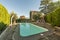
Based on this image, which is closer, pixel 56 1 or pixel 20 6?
pixel 20 6

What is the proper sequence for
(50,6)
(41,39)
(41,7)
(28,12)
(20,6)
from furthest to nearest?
(41,7), (50,6), (28,12), (20,6), (41,39)

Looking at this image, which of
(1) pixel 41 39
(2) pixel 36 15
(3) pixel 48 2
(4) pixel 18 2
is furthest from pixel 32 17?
(1) pixel 41 39

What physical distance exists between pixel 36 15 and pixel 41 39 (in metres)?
19.1

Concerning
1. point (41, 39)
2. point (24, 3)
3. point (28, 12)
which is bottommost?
point (41, 39)

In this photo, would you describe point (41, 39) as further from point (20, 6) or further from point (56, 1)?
point (56, 1)

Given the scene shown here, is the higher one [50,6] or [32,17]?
[50,6]

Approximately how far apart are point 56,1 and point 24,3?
31.0 ft

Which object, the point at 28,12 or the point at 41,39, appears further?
the point at 28,12

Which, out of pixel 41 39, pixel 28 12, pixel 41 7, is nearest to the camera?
pixel 41 39

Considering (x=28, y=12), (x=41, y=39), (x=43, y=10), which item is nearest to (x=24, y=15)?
(x=28, y=12)

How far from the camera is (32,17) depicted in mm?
25906

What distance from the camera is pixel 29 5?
24906 mm

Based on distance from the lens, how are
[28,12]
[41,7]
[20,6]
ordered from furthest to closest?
[41,7] < [28,12] < [20,6]

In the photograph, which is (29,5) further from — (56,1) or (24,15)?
(56,1)
